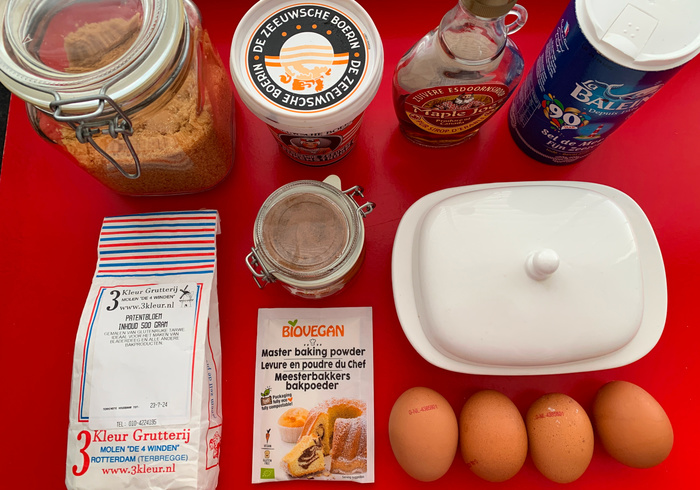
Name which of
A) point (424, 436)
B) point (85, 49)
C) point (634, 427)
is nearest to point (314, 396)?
point (424, 436)

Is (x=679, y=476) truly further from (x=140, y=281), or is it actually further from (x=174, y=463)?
(x=140, y=281)

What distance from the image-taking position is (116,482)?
0.62m

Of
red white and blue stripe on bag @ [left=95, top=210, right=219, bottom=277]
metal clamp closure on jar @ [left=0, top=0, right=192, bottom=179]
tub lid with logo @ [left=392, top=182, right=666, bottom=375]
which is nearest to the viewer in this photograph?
metal clamp closure on jar @ [left=0, top=0, right=192, bottom=179]

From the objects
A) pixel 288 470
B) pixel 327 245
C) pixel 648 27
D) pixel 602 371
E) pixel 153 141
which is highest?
pixel 648 27

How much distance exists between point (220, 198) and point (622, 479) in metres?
0.74

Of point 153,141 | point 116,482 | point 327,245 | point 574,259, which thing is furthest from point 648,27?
point 116,482

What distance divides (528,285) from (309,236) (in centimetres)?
30

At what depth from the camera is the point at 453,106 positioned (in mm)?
646

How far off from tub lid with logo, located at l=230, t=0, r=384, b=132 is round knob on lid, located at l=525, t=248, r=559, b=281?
285mm

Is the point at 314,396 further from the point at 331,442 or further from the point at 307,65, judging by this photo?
the point at 307,65

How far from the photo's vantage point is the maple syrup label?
2.03 ft

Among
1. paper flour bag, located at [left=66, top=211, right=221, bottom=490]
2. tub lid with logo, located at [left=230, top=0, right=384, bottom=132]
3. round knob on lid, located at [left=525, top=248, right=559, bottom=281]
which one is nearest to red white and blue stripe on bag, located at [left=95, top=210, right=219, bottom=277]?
paper flour bag, located at [left=66, top=211, right=221, bottom=490]

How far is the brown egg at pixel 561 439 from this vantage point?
619 mm

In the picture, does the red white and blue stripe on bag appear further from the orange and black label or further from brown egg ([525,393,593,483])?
brown egg ([525,393,593,483])
